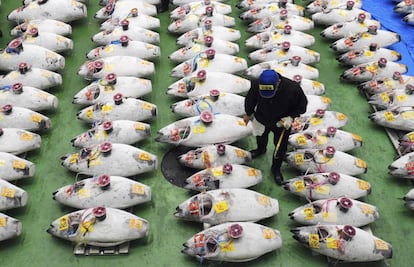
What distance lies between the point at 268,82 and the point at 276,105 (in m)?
0.33

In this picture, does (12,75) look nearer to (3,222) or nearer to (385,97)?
(3,222)

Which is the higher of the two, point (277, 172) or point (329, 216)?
point (277, 172)

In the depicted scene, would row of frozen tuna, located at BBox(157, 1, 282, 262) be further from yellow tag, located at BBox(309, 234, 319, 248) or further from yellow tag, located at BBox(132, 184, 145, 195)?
yellow tag, located at BBox(132, 184, 145, 195)

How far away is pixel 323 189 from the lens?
4.02m

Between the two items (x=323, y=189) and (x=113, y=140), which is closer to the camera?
(x=323, y=189)

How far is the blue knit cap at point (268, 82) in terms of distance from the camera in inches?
139

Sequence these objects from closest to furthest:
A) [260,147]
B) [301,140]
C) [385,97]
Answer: [301,140] < [260,147] < [385,97]

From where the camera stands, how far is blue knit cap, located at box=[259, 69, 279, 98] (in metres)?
3.53

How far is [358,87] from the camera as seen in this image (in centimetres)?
534

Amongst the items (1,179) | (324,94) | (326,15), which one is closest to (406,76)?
(324,94)

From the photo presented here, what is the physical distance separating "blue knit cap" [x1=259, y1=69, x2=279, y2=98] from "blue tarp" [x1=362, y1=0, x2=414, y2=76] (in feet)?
9.62

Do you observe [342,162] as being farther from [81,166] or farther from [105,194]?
[81,166]

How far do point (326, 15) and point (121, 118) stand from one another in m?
3.40

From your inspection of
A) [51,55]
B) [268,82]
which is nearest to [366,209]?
[268,82]
